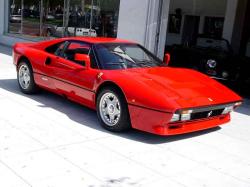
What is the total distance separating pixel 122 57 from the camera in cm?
584

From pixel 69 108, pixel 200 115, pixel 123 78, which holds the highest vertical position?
pixel 123 78

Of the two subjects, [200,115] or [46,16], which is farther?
[46,16]

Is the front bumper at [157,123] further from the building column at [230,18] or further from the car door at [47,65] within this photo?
the building column at [230,18]

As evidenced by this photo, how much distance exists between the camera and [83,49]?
604 cm

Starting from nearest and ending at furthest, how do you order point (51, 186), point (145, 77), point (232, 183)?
point (51, 186) < point (232, 183) < point (145, 77)

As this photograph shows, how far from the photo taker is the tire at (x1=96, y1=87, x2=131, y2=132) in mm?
5121

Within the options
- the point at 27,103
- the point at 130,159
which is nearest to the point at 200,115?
the point at 130,159

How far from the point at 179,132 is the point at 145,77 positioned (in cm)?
88

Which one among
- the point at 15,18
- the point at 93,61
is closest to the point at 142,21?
the point at 93,61

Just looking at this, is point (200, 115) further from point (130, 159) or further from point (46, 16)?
point (46, 16)

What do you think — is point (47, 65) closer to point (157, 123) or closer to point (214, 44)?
point (157, 123)

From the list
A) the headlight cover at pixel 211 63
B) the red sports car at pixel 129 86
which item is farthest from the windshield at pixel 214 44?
the red sports car at pixel 129 86

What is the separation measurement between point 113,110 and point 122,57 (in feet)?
3.10

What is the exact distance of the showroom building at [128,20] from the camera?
31.8 ft
